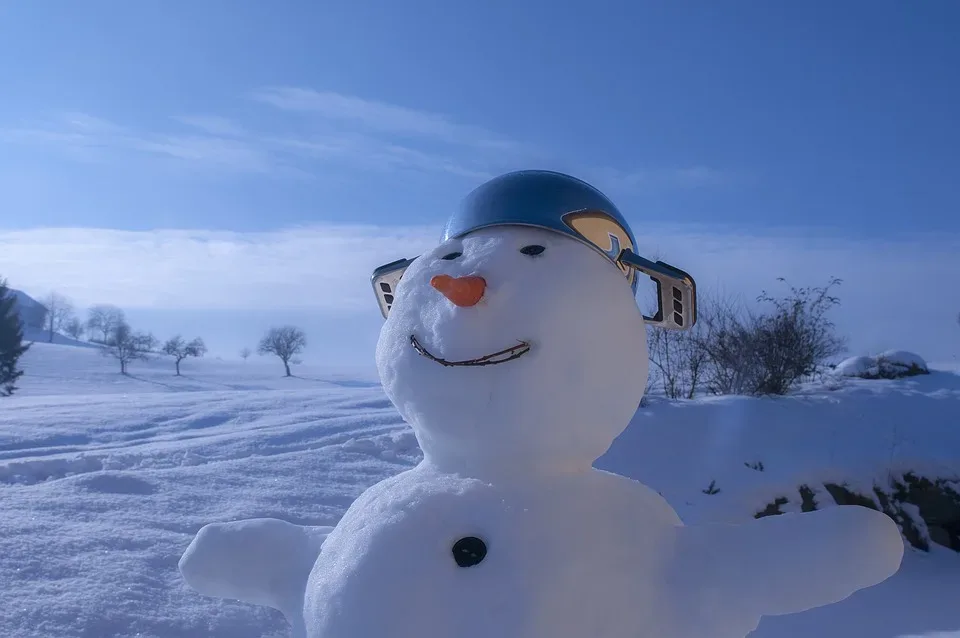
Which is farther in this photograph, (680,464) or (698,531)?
(680,464)

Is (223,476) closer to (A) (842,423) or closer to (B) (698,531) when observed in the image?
(B) (698,531)

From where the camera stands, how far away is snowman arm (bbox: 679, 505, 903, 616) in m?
1.55

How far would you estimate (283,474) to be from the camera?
502 centimetres

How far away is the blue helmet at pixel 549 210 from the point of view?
6.09 ft

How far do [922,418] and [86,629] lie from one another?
7.64m

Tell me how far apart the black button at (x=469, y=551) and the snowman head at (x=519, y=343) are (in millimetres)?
197

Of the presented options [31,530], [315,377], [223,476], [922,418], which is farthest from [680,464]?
[315,377]

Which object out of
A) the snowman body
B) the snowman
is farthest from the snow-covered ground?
the snowman body

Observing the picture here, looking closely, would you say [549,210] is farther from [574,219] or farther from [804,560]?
[804,560]

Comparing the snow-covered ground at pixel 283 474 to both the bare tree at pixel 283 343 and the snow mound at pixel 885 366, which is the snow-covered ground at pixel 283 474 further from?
the bare tree at pixel 283 343

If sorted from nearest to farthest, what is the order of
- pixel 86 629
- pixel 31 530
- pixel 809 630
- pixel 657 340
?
pixel 86 629 < pixel 31 530 < pixel 809 630 < pixel 657 340

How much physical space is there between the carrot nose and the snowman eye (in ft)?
0.62

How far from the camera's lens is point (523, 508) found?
1.65 meters

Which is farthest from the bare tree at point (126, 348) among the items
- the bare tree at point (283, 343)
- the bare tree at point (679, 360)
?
the bare tree at point (679, 360)
